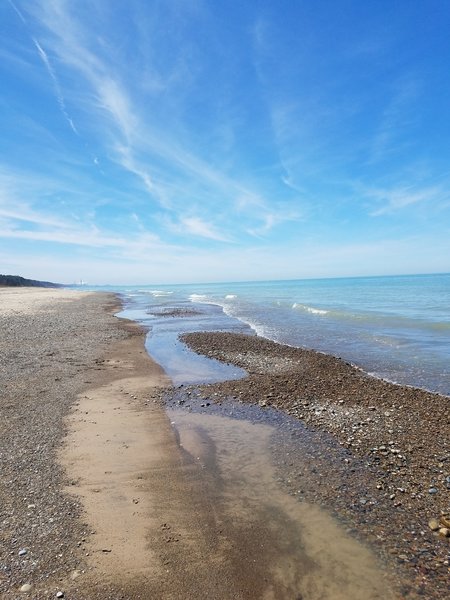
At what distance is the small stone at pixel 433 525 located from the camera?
488 centimetres

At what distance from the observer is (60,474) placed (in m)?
6.20

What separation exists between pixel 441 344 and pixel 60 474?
1836 cm

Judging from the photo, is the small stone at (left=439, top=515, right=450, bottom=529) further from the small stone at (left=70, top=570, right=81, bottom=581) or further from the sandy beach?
the small stone at (left=70, top=570, right=81, bottom=581)

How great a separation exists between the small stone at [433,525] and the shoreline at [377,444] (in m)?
0.06

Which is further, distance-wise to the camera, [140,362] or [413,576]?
[140,362]

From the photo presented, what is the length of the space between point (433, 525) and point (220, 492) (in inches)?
130

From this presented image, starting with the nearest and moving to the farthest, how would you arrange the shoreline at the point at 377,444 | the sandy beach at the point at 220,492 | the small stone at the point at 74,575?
the small stone at the point at 74,575
the sandy beach at the point at 220,492
the shoreline at the point at 377,444

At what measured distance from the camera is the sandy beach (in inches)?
163

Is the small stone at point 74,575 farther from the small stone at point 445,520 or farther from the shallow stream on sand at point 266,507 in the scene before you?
the small stone at point 445,520

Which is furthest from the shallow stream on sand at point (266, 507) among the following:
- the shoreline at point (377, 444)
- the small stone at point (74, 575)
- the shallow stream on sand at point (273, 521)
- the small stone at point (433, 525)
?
the small stone at point (74, 575)

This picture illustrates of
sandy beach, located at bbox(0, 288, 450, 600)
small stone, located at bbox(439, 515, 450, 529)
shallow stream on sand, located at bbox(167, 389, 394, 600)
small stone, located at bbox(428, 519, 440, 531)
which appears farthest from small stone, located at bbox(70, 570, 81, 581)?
small stone, located at bbox(439, 515, 450, 529)

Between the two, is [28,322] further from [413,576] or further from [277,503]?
[413,576]

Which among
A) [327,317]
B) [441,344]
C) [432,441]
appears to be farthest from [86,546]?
[327,317]

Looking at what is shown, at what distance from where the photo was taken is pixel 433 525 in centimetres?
492
